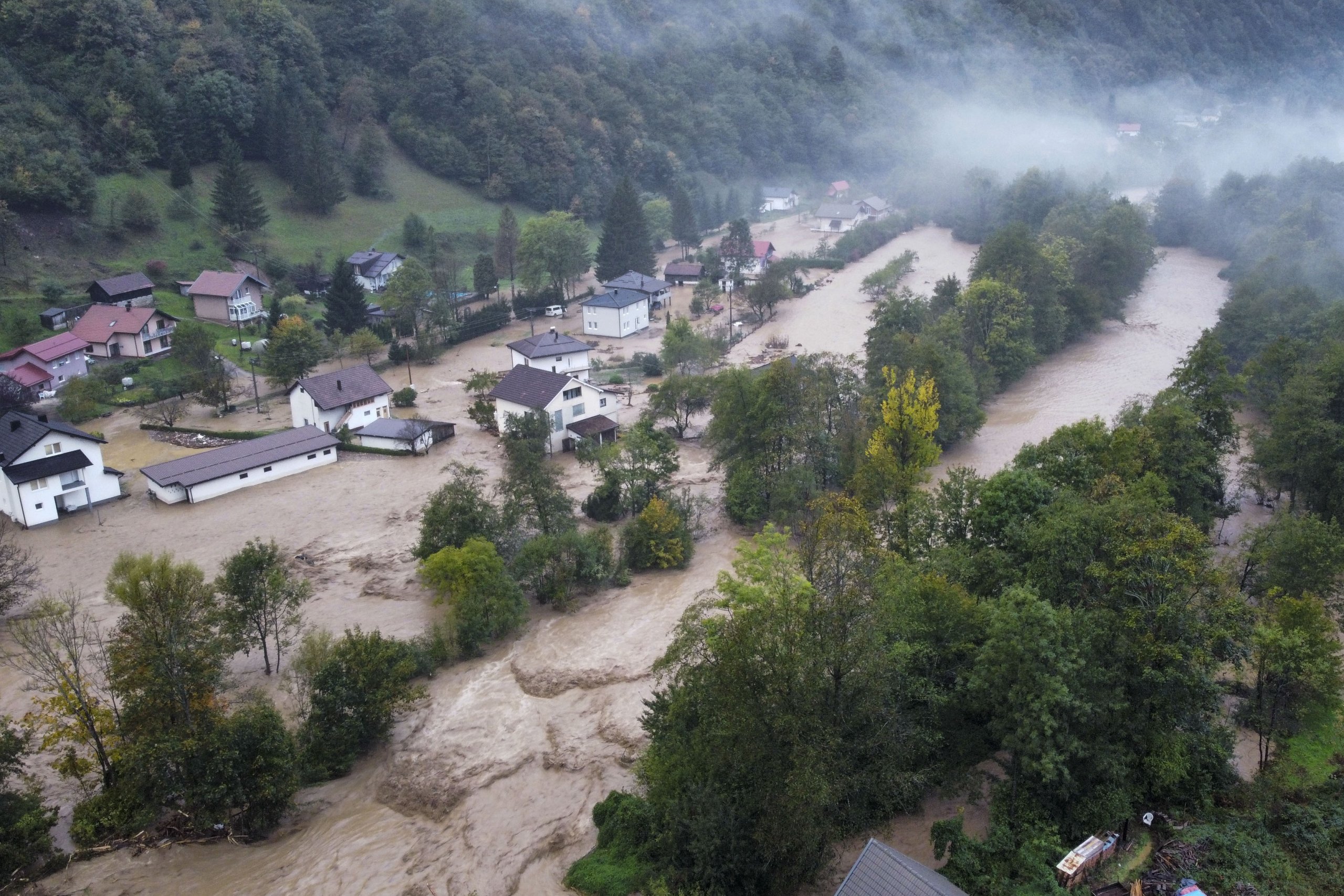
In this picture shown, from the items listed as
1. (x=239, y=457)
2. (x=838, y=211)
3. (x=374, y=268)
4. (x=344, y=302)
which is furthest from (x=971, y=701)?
(x=838, y=211)

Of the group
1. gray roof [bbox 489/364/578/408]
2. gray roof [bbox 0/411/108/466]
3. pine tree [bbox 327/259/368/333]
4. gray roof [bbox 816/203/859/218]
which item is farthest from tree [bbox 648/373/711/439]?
gray roof [bbox 816/203/859/218]

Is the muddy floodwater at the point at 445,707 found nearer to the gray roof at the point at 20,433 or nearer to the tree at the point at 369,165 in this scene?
the gray roof at the point at 20,433

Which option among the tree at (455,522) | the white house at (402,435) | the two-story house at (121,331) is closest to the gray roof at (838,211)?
the white house at (402,435)

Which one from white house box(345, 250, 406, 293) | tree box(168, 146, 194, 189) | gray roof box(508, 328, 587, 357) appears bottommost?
white house box(345, 250, 406, 293)

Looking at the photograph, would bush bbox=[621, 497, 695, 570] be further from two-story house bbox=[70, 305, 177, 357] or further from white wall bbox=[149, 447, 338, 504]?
two-story house bbox=[70, 305, 177, 357]

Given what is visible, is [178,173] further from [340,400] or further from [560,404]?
[560,404]

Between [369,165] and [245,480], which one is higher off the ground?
[369,165]

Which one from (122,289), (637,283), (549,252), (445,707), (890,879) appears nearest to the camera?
(890,879)
